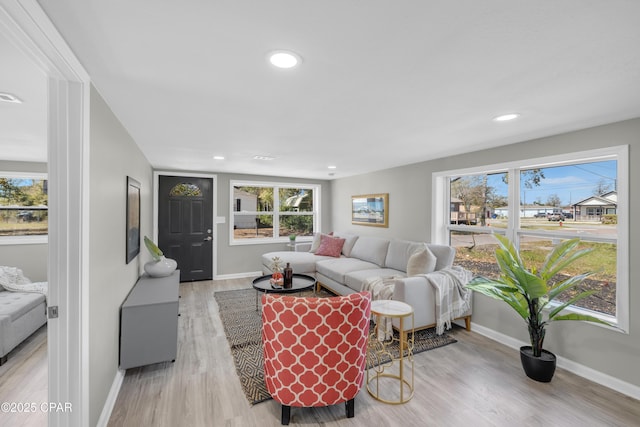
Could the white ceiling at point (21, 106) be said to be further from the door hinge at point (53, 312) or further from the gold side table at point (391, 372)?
the gold side table at point (391, 372)

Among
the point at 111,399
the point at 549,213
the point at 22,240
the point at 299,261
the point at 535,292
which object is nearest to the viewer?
the point at 111,399

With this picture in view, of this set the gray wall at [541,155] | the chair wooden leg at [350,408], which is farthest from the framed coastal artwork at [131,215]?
the gray wall at [541,155]

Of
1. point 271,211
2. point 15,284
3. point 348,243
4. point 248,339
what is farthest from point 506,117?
point 15,284

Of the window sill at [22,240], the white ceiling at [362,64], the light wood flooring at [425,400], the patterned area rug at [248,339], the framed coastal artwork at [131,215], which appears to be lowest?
the light wood flooring at [425,400]

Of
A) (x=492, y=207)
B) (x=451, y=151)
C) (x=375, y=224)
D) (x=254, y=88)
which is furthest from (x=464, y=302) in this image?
(x=254, y=88)

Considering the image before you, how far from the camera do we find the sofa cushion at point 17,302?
2.82m

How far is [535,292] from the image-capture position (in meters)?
2.43

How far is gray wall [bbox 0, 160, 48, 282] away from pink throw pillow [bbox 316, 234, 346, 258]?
443 cm

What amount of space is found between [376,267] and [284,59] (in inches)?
141

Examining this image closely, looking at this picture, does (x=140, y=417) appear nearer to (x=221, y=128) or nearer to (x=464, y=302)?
(x=221, y=128)

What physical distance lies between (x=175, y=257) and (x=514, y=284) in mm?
5350

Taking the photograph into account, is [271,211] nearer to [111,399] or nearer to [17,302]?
[17,302]

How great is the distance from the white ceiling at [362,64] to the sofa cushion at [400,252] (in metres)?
1.82

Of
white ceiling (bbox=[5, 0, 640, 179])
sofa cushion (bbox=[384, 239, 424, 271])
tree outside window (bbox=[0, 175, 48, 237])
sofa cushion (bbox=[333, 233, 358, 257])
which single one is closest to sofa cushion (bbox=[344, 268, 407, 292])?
sofa cushion (bbox=[384, 239, 424, 271])
